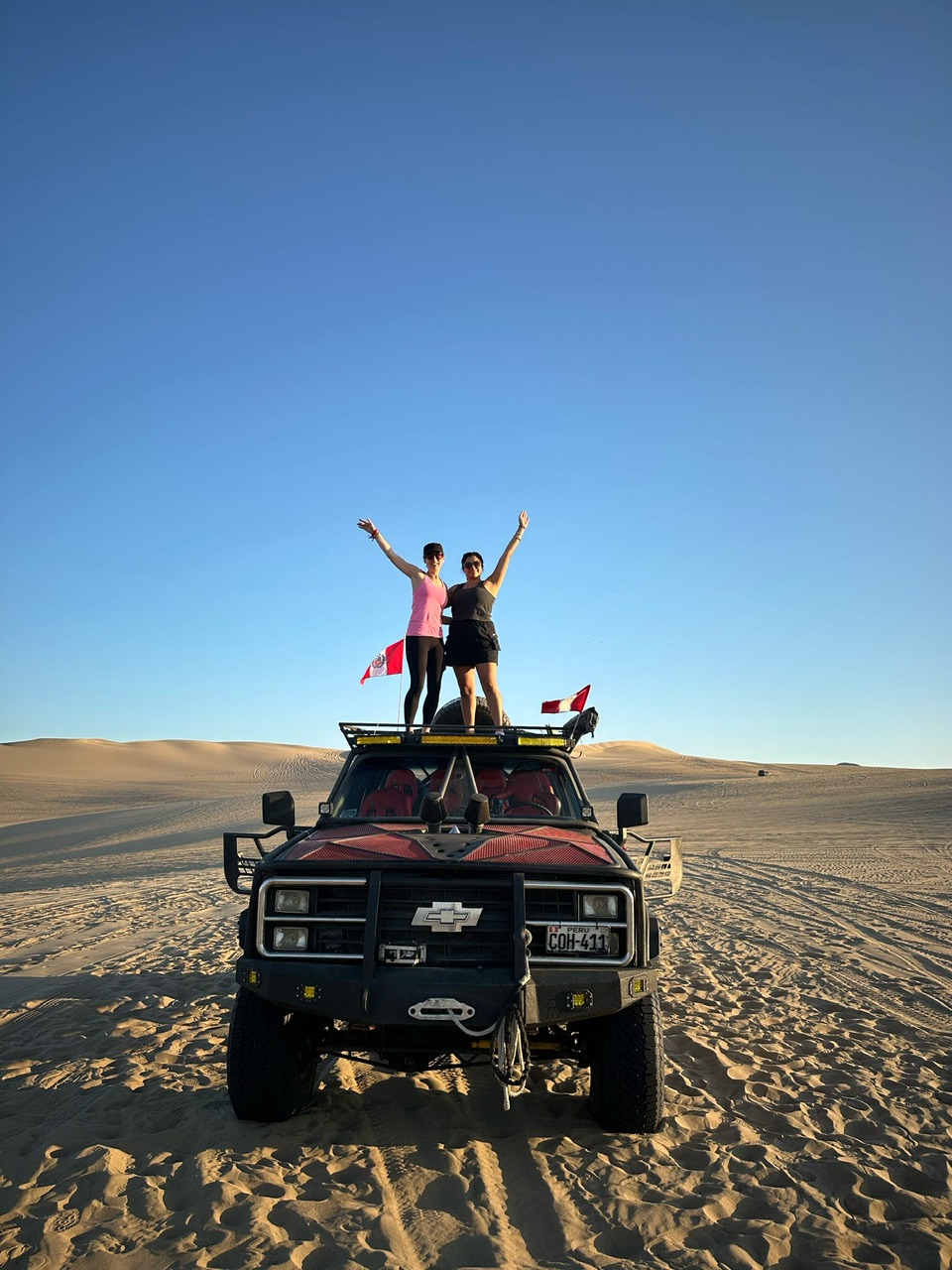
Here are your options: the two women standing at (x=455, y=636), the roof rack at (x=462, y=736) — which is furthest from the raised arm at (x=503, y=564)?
the roof rack at (x=462, y=736)

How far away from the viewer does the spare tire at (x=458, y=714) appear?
872 centimetres

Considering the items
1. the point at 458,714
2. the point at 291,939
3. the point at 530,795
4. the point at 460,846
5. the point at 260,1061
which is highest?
the point at 458,714

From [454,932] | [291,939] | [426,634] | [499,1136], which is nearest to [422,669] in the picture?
[426,634]

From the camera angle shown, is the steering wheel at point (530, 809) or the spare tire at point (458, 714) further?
the spare tire at point (458, 714)

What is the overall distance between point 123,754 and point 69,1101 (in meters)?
70.3

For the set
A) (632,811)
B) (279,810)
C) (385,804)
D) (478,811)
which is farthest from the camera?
(385,804)

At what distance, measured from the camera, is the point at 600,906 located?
4.35 meters

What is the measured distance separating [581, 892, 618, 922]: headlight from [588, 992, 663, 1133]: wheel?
17.4 inches

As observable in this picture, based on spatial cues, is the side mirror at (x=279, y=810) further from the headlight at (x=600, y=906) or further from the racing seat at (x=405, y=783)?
the headlight at (x=600, y=906)

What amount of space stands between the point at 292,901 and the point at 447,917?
0.79 metres

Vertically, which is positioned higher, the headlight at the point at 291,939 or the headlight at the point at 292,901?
the headlight at the point at 292,901

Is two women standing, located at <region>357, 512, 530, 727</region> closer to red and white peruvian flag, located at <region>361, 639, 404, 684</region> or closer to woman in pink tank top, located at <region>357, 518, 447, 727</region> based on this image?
woman in pink tank top, located at <region>357, 518, 447, 727</region>

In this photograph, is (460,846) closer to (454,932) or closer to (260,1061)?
(454,932)

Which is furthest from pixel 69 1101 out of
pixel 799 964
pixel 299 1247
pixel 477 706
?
pixel 799 964
